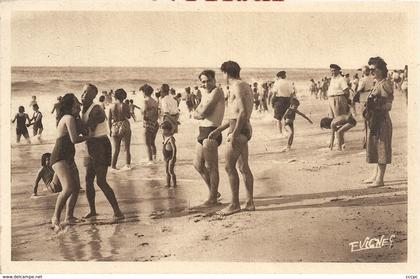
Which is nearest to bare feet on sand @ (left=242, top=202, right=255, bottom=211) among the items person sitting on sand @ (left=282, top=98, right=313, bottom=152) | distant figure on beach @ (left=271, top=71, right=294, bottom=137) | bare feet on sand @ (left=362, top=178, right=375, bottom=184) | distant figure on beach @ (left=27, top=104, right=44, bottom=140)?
person sitting on sand @ (left=282, top=98, right=313, bottom=152)

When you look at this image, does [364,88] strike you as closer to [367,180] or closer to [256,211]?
[367,180]

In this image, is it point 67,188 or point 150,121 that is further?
point 150,121

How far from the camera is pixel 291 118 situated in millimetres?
Result: 6656

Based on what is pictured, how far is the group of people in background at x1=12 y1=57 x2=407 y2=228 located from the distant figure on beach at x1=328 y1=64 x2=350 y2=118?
10 mm

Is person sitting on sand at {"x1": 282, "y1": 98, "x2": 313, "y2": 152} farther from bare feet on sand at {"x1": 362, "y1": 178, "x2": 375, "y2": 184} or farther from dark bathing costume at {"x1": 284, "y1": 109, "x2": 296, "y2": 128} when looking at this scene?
bare feet on sand at {"x1": 362, "y1": 178, "x2": 375, "y2": 184}

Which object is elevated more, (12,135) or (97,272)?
(12,135)

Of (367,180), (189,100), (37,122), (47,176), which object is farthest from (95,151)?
(367,180)

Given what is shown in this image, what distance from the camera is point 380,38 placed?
657 cm

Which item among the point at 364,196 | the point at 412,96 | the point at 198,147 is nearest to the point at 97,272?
the point at 198,147

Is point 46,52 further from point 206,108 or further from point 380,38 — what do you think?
point 380,38

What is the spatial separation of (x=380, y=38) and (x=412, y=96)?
657 millimetres

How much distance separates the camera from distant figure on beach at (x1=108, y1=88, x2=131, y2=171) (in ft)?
21.5

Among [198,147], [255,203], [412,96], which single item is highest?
[412,96]

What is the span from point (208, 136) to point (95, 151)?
110cm
